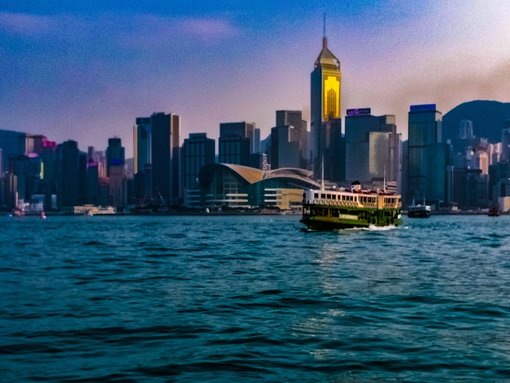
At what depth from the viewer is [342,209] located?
97.5m

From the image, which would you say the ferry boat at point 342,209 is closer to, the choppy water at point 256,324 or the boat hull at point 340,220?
the boat hull at point 340,220

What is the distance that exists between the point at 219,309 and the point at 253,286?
7.21 m

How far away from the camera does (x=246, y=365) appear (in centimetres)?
1597

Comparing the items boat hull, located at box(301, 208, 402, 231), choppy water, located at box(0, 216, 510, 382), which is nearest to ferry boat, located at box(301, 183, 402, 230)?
boat hull, located at box(301, 208, 402, 231)

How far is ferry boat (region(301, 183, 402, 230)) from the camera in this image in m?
96.2

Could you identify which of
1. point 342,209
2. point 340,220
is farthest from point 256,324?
point 342,209

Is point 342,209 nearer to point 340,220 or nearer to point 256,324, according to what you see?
point 340,220

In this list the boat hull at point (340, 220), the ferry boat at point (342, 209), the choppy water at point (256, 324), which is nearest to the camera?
the choppy water at point (256, 324)

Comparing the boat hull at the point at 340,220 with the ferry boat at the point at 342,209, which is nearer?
the boat hull at the point at 340,220

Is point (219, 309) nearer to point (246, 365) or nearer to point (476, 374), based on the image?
point (246, 365)

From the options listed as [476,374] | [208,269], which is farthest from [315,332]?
[208,269]

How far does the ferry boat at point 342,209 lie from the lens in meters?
96.2

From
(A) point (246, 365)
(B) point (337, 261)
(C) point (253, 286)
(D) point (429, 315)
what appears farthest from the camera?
(B) point (337, 261)

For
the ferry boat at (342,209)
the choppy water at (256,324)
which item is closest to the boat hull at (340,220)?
the ferry boat at (342,209)
